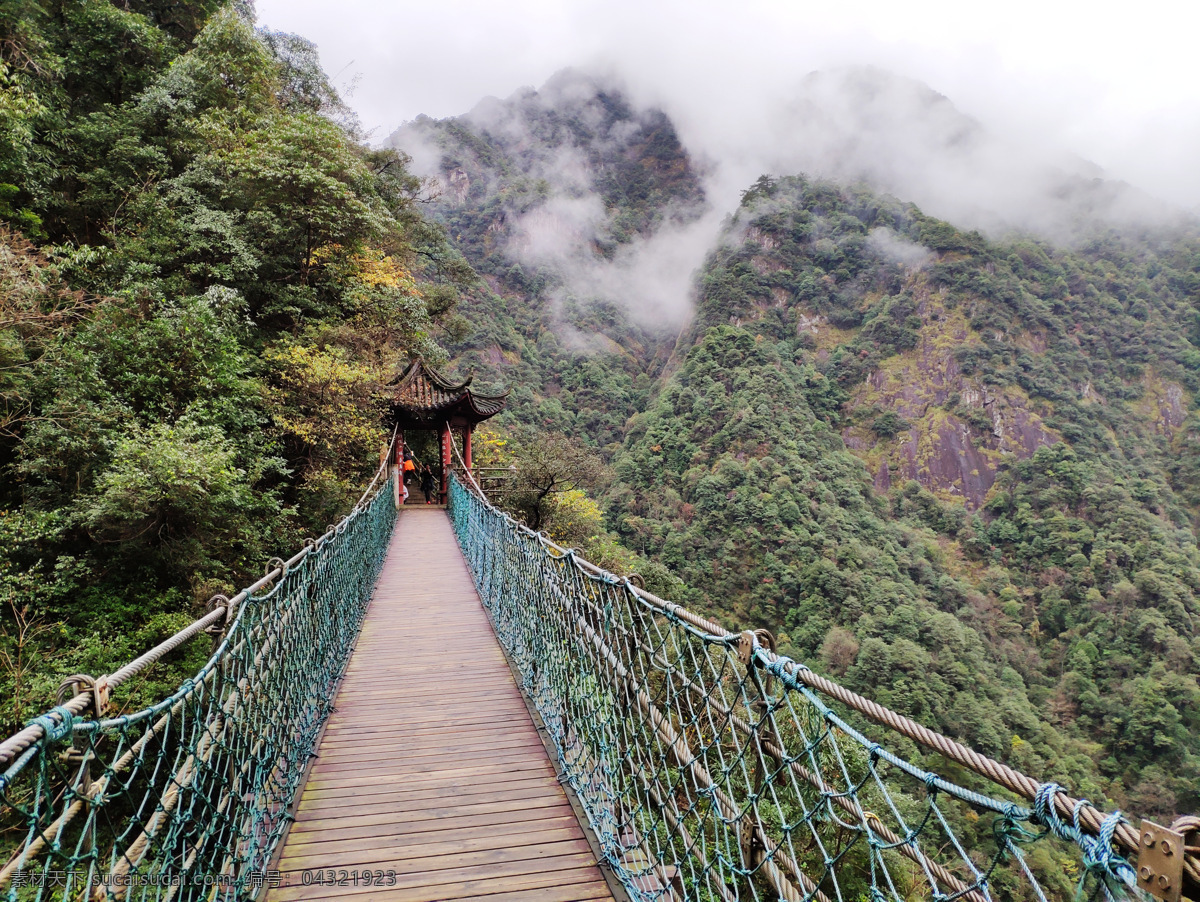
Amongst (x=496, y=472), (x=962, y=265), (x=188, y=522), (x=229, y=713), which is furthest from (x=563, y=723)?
(x=962, y=265)

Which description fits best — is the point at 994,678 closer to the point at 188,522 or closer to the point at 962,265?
the point at 188,522

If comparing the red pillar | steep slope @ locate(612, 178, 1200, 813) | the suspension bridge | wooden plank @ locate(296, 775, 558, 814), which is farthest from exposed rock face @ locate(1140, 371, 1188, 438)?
wooden plank @ locate(296, 775, 558, 814)

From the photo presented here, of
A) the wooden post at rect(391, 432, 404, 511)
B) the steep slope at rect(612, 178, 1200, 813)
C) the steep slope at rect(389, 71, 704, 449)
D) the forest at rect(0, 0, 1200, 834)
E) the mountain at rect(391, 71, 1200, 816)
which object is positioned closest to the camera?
the forest at rect(0, 0, 1200, 834)

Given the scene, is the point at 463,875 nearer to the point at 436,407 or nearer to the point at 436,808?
the point at 436,808

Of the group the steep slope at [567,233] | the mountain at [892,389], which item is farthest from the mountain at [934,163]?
the steep slope at [567,233]

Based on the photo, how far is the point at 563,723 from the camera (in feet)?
8.98

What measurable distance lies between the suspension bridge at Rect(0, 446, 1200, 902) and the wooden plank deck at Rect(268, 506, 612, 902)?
1 cm

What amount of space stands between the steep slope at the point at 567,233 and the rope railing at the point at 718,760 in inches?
1426

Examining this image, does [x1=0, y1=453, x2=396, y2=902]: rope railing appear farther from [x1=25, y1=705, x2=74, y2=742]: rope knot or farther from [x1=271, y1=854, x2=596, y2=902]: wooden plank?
[x1=271, y1=854, x2=596, y2=902]: wooden plank

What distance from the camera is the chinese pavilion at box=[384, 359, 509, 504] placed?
10.4 m

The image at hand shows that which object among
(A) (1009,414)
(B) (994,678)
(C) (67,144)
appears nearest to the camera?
(C) (67,144)

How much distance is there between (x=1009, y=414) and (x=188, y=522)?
5515 centimetres

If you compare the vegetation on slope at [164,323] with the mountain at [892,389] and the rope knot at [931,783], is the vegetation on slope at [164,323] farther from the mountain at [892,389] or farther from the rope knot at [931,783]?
the mountain at [892,389]

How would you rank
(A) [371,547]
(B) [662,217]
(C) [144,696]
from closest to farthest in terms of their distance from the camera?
(C) [144,696]
(A) [371,547]
(B) [662,217]
